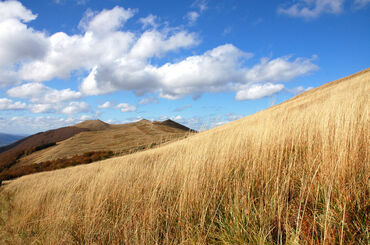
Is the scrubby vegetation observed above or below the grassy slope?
below

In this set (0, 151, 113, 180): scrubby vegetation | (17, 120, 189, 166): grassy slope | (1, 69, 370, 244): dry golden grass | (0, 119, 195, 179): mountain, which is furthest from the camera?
(17, 120, 189, 166): grassy slope

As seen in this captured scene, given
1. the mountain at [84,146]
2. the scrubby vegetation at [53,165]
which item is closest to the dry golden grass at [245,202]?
the mountain at [84,146]

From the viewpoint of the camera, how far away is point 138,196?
3494 mm

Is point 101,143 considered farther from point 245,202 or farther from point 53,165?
point 245,202

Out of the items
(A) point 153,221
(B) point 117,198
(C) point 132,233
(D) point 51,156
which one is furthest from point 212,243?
(D) point 51,156

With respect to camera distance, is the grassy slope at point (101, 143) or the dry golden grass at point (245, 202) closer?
the dry golden grass at point (245, 202)

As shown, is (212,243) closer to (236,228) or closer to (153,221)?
(236,228)

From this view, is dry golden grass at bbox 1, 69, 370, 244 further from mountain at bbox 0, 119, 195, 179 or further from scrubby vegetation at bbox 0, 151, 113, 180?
scrubby vegetation at bbox 0, 151, 113, 180

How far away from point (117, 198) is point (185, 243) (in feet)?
6.77

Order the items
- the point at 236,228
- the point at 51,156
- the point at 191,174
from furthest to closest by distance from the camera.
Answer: the point at 51,156 → the point at 191,174 → the point at 236,228

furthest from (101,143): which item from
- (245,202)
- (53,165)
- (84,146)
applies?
(245,202)

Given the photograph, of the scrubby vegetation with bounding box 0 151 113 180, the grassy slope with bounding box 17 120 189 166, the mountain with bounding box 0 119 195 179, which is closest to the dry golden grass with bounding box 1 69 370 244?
the mountain with bounding box 0 119 195 179

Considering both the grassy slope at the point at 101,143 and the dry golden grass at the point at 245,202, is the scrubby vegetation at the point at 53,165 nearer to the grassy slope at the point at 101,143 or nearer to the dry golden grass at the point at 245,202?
the grassy slope at the point at 101,143

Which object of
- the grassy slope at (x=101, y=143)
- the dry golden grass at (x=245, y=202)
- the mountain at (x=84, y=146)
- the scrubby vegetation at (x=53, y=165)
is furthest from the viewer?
the grassy slope at (x=101, y=143)
